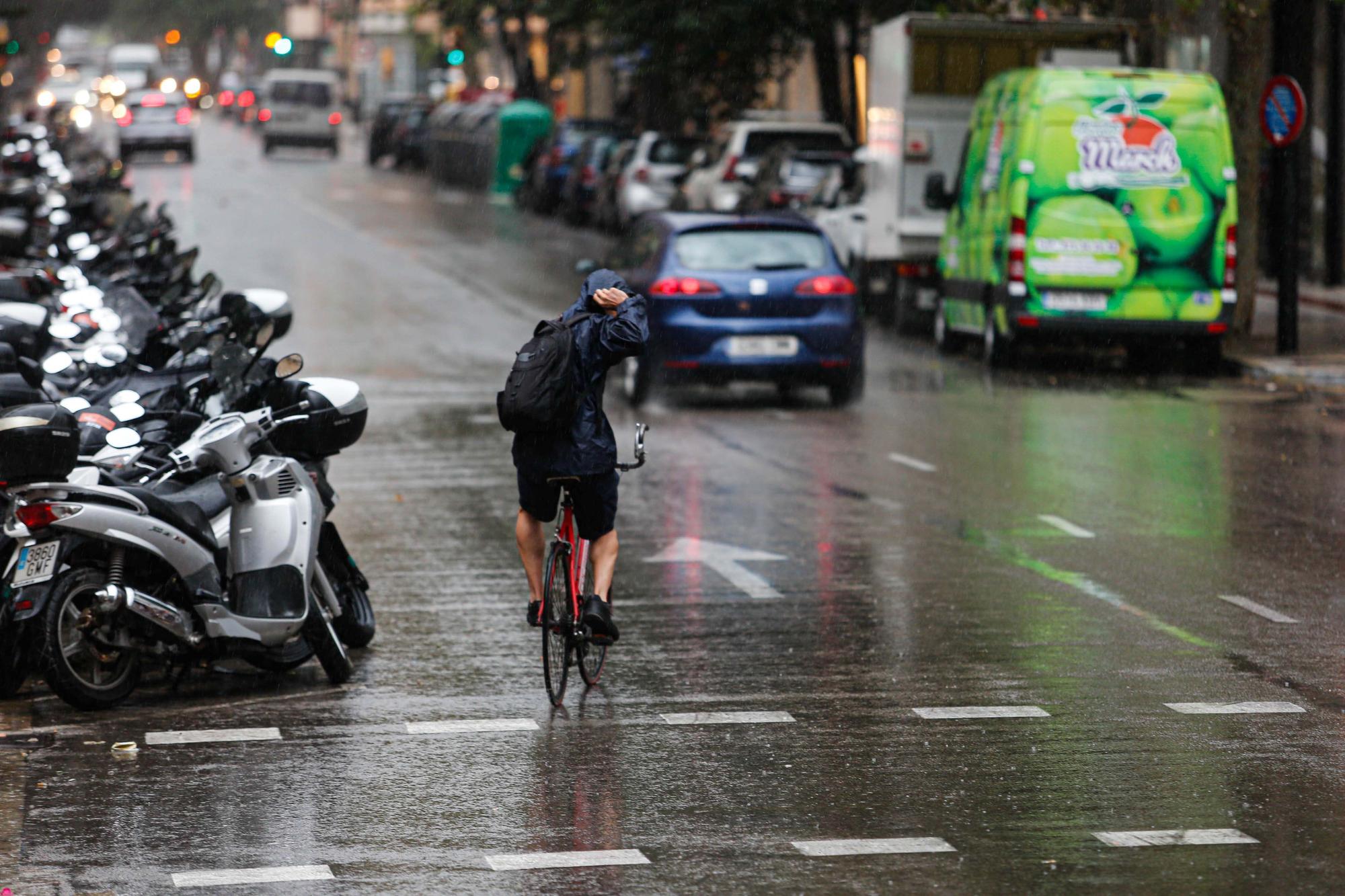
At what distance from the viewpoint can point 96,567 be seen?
27.1 feet

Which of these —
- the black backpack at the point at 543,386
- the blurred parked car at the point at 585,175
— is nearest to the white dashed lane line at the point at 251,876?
the black backpack at the point at 543,386

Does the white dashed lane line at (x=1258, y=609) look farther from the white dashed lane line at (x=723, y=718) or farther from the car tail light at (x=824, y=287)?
the car tail light at (x=824, y=287)

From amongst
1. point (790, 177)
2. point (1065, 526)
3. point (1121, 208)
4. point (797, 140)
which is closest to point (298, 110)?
point (797, 140)

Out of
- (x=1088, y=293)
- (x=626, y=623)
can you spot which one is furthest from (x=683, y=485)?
(x=1088, y=293)

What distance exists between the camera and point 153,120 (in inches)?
2313

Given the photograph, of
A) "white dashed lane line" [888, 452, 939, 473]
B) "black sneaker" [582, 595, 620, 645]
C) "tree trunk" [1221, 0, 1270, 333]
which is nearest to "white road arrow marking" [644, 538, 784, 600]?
"black sneaker" [582, 595, 620, 645]

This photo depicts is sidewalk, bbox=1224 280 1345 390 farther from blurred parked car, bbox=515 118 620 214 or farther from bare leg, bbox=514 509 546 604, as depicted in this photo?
blurred parked car, bbox=515 118 620 214

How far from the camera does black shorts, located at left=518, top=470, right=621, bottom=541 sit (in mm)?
8477

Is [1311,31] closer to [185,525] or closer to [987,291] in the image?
[987,291]

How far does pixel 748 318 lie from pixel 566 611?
9348 mm

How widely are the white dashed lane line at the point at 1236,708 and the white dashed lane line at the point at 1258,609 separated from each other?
62.1 inches

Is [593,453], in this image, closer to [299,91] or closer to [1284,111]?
[1284,111]

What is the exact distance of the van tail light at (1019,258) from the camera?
19.6m

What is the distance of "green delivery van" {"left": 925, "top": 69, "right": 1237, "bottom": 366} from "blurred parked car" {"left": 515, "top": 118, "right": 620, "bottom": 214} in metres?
23.1
